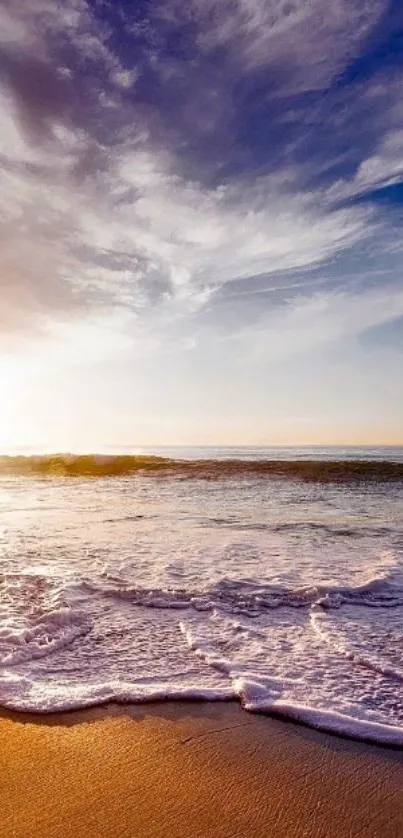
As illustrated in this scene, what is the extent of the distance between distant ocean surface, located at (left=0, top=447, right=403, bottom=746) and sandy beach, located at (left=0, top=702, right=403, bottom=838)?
0.63ft

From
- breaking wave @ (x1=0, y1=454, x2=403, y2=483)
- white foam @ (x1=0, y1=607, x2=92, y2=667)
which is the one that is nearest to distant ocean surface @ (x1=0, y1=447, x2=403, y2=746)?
white foam @ (x1=0, y1=607, x2=92, y2=667)

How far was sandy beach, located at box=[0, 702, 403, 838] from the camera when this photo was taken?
2.34 meters

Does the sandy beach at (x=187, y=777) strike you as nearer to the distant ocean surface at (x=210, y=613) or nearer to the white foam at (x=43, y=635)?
the distant ocean surface at (x=210, y=613)

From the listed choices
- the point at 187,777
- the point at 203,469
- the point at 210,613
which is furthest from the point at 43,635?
the point at 203,469

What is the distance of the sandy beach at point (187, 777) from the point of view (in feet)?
7.68

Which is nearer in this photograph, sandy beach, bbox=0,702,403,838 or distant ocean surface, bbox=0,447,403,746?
sandy beach, bbox=0,702,403,838

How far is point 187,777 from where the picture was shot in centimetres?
269

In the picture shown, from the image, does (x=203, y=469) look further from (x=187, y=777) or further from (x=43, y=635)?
(x=187, y=777)

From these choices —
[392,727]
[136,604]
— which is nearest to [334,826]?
[392,727]

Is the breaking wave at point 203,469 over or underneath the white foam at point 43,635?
over

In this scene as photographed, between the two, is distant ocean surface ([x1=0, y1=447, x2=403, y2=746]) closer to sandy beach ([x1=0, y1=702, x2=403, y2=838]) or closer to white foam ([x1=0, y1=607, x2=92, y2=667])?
white foam ([x1=0, y1=607, x2=92, y2=667])

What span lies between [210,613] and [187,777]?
256 cm

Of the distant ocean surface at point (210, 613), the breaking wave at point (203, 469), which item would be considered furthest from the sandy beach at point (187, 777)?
the breaking wave at point (203, 469)

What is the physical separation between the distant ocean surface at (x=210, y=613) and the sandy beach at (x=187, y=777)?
→ 192 millimetres
